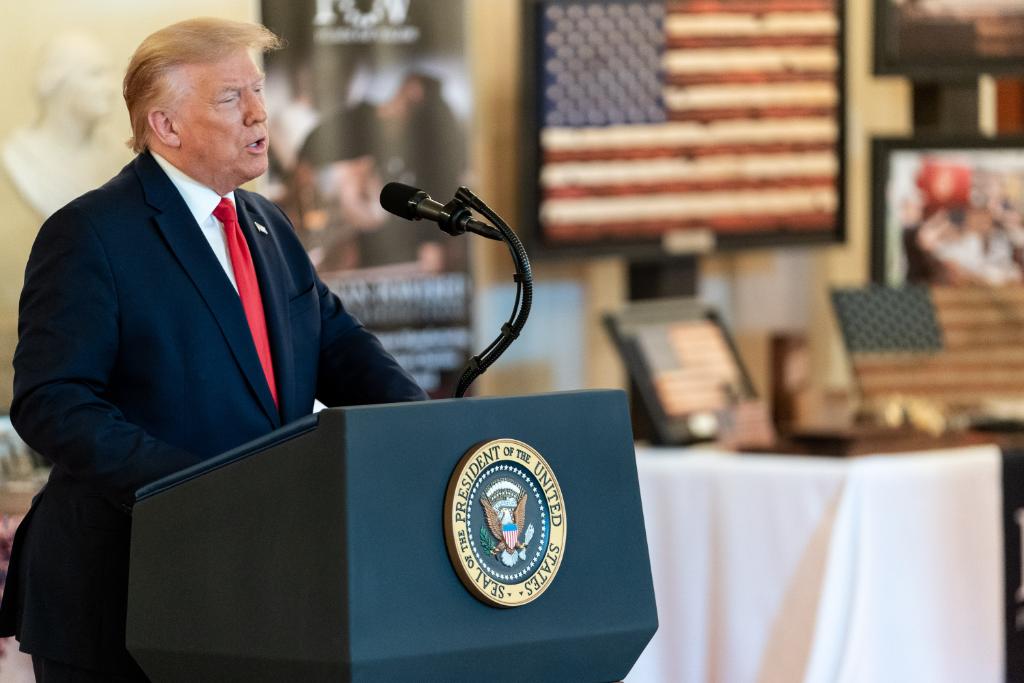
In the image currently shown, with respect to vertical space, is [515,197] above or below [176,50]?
below

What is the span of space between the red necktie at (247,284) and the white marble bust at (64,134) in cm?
164

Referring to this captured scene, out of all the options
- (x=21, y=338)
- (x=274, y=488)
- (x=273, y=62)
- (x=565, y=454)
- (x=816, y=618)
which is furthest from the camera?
(x=273, y=62)

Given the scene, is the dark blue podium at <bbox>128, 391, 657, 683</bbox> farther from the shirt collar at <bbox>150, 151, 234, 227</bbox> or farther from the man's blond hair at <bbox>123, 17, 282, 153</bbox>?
the man's blond hair at <bbox>123, 17, 282, 153</bbox>

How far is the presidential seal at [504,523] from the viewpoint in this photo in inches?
58.2

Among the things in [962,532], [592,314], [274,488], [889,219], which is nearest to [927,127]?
[889,219]

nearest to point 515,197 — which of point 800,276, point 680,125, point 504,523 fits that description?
point 680,125

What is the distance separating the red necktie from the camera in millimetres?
1900

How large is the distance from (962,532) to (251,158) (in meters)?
2.14

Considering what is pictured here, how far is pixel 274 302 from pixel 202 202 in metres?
0.15

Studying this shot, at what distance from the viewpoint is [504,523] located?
4.95 ft

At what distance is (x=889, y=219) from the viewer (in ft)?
16.6

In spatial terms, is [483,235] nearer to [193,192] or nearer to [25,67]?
[193,192]

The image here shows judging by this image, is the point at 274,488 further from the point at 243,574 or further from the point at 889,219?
the point at 889,219

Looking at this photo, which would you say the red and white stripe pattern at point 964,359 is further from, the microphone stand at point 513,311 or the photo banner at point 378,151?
the microphone stand at point 513,311
